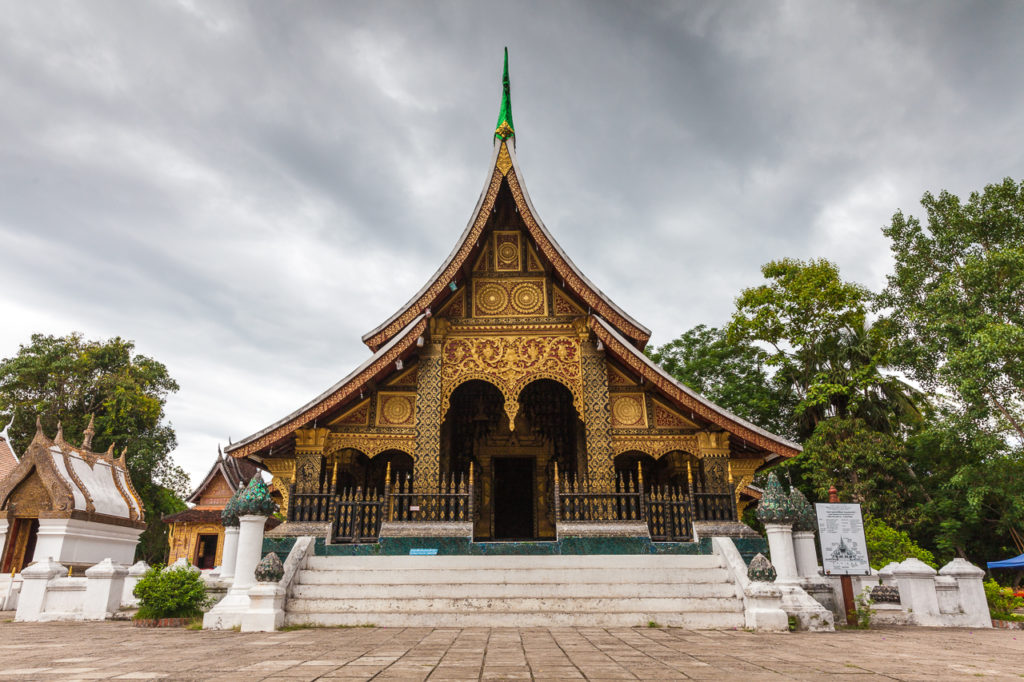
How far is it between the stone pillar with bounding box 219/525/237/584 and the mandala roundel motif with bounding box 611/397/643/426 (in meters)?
6.12

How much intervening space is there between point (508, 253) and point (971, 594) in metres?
8.73

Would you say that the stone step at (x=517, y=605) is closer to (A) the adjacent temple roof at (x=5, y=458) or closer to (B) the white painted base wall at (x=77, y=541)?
(B) the white painted base wall at (x=77, y=541)

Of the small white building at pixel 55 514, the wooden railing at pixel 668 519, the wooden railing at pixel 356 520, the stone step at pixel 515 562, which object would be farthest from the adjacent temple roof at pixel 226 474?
the wooden railing at pixel 668 519

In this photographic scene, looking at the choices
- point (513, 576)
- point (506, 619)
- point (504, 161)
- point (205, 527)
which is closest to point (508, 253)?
point (504, 161)

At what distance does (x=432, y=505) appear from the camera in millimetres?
9594

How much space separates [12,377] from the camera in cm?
2539

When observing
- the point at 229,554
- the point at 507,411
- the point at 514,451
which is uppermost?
the point at 507,411

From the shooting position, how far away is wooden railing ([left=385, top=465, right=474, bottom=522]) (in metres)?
9.29

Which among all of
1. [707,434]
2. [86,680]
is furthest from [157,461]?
[86,680]

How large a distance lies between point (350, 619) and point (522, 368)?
5097mm

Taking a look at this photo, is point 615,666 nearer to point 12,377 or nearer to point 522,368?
point 522,368

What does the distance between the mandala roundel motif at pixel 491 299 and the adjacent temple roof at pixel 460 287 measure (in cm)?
44

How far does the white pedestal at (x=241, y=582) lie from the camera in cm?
646

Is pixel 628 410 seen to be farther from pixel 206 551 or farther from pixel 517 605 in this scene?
pixel 206 551
